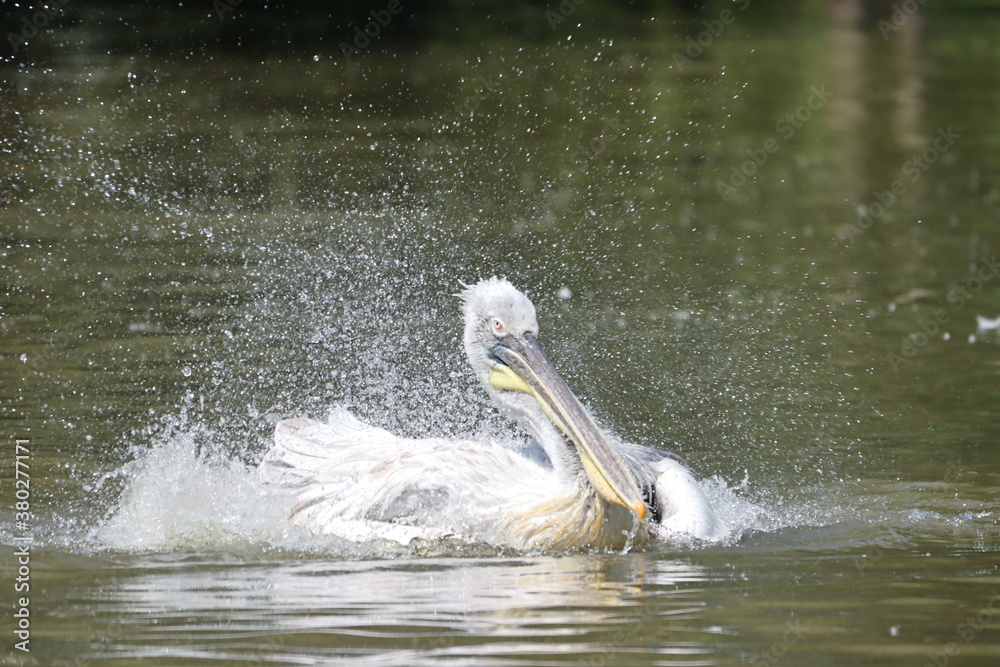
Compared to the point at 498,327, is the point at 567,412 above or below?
below

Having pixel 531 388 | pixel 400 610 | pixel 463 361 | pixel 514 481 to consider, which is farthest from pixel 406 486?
pixel 463 361

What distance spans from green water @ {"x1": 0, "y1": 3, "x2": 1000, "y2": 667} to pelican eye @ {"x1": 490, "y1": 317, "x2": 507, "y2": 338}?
3.24ft

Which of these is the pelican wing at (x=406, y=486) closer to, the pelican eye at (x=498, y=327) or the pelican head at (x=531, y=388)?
the pelican head at (x=531, y=388)

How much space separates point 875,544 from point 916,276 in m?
4.68

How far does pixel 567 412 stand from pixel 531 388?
0.28 metres

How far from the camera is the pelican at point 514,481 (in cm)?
640

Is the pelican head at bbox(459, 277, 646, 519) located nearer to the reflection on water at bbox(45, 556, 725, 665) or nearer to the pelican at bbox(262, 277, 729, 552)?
the pelican at bbox(262, 277, 729, 552)

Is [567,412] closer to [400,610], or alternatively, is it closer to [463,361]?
[400,610]

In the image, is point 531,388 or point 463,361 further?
point 463,361

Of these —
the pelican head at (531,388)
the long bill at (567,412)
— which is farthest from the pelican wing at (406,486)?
the long bill at (567,412)

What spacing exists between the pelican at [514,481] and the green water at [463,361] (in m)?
0.14

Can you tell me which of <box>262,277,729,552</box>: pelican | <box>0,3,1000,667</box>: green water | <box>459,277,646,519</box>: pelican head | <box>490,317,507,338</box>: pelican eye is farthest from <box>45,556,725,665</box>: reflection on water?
<box>490,317,507,338</box>: pelican eye

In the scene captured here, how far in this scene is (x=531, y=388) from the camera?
6641 millimetres

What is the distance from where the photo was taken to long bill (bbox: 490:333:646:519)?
620cm
